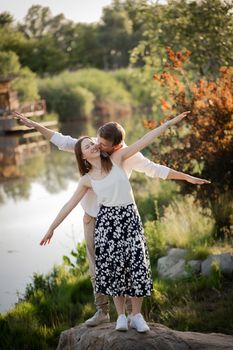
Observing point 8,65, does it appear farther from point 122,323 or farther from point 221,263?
point 122,323

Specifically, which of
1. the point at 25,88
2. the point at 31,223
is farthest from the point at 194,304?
the point at 25,88

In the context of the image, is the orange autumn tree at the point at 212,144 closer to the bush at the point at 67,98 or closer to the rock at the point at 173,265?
the rock at the point at 173,265

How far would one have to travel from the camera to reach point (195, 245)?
316 inches

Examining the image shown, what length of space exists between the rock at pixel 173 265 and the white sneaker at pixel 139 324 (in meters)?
2.68

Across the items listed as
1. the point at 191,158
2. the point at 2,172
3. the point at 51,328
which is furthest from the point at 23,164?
the point at 51,328

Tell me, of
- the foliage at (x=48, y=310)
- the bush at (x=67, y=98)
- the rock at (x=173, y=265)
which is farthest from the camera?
the bush at (x=67, y=98)

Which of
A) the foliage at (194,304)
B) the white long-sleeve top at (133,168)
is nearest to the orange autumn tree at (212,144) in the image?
the foliage at (194,304)

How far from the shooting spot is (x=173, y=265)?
7707 mm

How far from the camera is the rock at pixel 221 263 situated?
7017 mm

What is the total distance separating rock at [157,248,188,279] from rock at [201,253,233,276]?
0.70 ft

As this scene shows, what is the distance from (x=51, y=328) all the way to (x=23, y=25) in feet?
167

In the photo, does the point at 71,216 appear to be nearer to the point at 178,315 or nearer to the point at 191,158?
the point at 191,158

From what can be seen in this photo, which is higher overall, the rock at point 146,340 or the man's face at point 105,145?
the man's face at point 105,145

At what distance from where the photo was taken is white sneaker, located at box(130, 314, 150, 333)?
454cm
